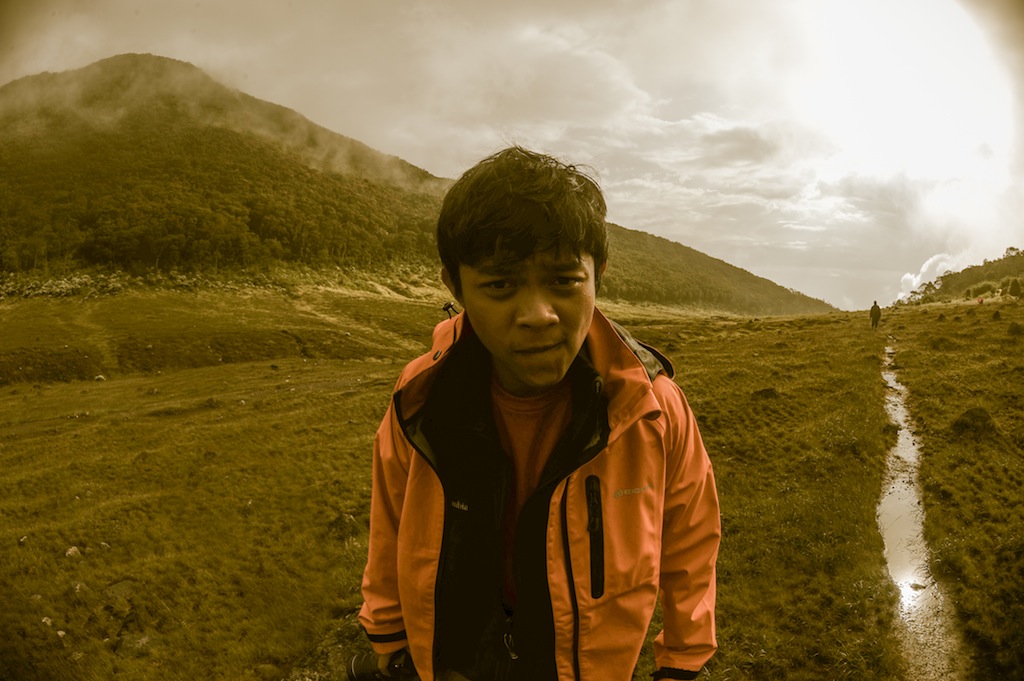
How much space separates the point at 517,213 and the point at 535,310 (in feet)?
1.48

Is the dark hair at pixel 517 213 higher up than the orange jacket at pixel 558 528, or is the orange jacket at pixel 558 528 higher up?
the dark hair at pixel 517 213

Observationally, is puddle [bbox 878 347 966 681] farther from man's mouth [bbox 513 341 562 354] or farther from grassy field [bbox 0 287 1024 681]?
man's mouth [bbox 513 341 562 354]

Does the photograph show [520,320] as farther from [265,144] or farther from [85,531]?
[265,144]

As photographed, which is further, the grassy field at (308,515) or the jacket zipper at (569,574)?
the grassy field at (308,515)

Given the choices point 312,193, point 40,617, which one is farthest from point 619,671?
point 312,193

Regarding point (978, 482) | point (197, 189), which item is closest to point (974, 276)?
point (978, 482)

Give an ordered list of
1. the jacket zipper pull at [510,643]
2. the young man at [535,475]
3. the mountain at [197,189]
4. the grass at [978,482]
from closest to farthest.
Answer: the young man at [535,475], the jacket zipper pull at [510,643], the grass at [978,482], the mountain at [197,189]

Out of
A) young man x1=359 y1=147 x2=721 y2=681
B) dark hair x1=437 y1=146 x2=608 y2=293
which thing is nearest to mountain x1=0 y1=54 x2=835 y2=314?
dark hair x1=437 y1=146 x2=608 y2=293

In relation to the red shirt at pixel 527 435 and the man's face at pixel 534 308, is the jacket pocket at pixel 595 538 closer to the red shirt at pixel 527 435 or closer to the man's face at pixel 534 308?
the red shirt at pixel 527 435

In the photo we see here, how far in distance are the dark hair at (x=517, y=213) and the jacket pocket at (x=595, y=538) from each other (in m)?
1.11

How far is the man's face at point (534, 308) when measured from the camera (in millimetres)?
2271

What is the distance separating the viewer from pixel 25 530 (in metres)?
10.0

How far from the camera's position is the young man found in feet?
7.63

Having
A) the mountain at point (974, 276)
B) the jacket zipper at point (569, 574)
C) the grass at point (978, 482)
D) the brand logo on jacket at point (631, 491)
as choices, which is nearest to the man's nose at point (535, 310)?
the jacket zipper at point (569, 574)
